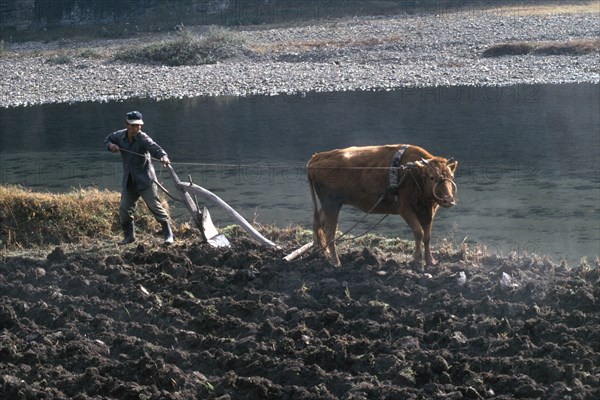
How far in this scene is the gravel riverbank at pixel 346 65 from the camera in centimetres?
4034

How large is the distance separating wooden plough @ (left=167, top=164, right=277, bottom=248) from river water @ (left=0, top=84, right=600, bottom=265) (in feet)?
6.00

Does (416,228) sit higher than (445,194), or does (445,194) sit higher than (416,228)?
(445,194)

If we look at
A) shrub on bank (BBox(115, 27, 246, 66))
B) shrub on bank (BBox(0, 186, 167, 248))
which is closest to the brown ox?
shrub on bank (BBox(0, 186, 167, 248))

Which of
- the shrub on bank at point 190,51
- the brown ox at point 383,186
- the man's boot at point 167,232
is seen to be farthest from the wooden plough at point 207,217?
→ the shrub on bank at point 190,51

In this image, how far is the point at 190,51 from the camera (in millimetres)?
48031

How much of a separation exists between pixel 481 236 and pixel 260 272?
22.9 feet

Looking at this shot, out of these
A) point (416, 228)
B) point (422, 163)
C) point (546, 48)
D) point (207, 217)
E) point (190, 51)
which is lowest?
point (190, 51)

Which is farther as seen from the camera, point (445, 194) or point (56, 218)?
point (56, 218)

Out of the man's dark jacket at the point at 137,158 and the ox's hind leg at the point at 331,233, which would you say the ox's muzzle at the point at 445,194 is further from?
the man's dark jacket at the point at 137,158

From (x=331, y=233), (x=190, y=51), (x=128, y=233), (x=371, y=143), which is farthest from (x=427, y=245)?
(x=190, y=51)

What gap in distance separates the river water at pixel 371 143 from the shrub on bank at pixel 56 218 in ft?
4.66

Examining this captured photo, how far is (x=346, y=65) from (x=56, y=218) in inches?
1157

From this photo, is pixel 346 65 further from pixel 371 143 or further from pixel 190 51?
pixel 371 143

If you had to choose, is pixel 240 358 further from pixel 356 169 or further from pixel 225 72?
pixel 225 72
